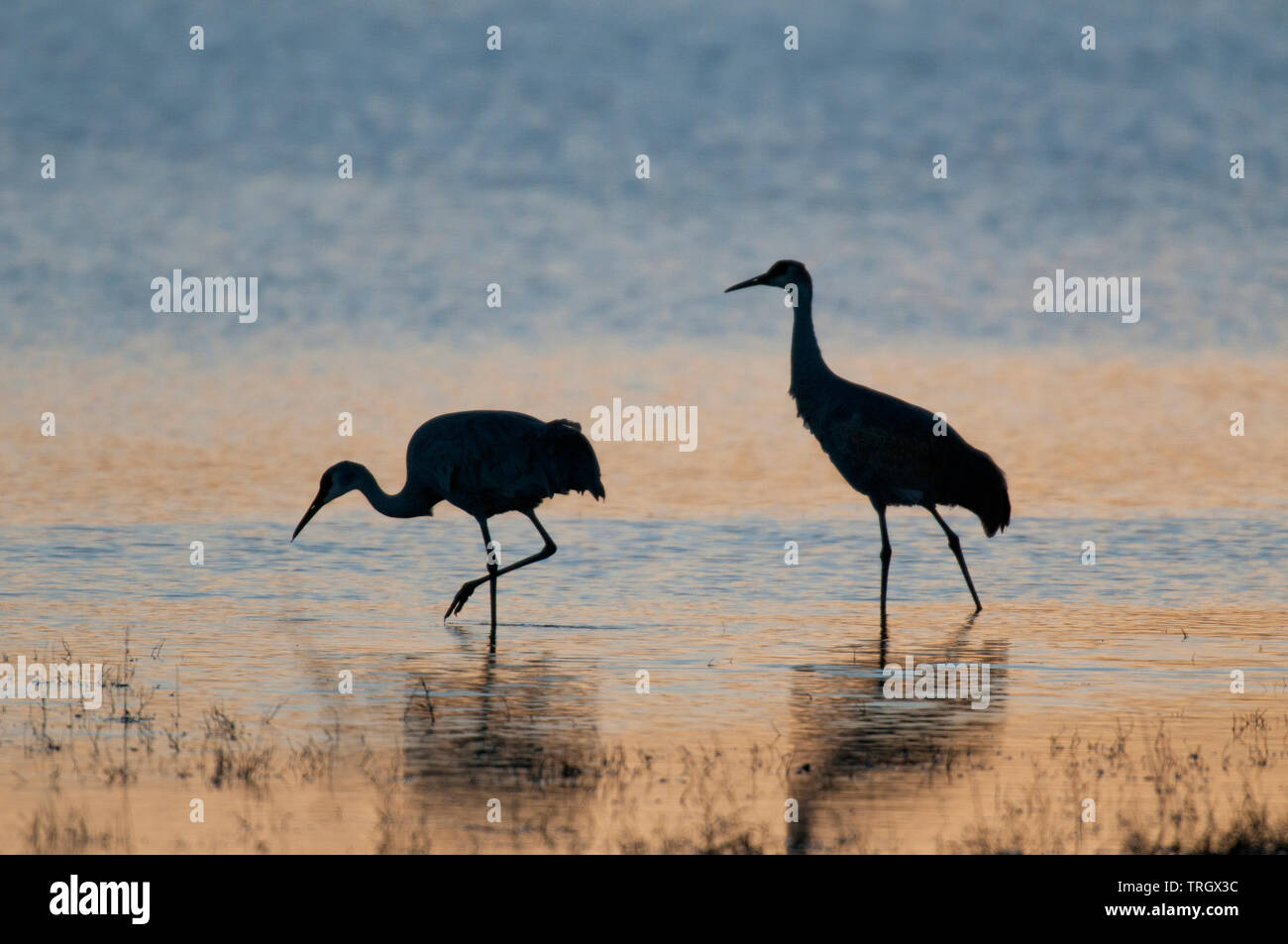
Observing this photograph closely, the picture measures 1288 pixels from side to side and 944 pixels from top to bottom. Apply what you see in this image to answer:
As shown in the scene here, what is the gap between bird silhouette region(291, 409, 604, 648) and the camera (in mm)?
11938

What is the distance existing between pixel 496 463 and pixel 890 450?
2.68 meters

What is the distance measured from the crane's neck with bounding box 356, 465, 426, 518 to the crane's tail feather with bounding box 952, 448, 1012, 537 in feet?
11.8

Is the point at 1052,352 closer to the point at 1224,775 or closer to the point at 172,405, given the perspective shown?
the point at 172,405

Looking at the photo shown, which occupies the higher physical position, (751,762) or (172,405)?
(172,405)

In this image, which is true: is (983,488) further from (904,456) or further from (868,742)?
(868,742)

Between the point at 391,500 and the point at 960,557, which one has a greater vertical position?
the point at 391,500

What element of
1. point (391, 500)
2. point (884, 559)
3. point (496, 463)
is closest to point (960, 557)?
point (884, 559)

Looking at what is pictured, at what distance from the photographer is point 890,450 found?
12859 millimetres

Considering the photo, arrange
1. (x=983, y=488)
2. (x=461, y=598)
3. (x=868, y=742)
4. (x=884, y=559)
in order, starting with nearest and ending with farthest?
(x=868, y=742)
(x=461, y=598)
(x=884, y=559)
(x=983, y=488)

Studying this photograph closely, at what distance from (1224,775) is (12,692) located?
541cm

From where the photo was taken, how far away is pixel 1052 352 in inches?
1199

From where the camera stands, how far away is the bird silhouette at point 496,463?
1194cm
